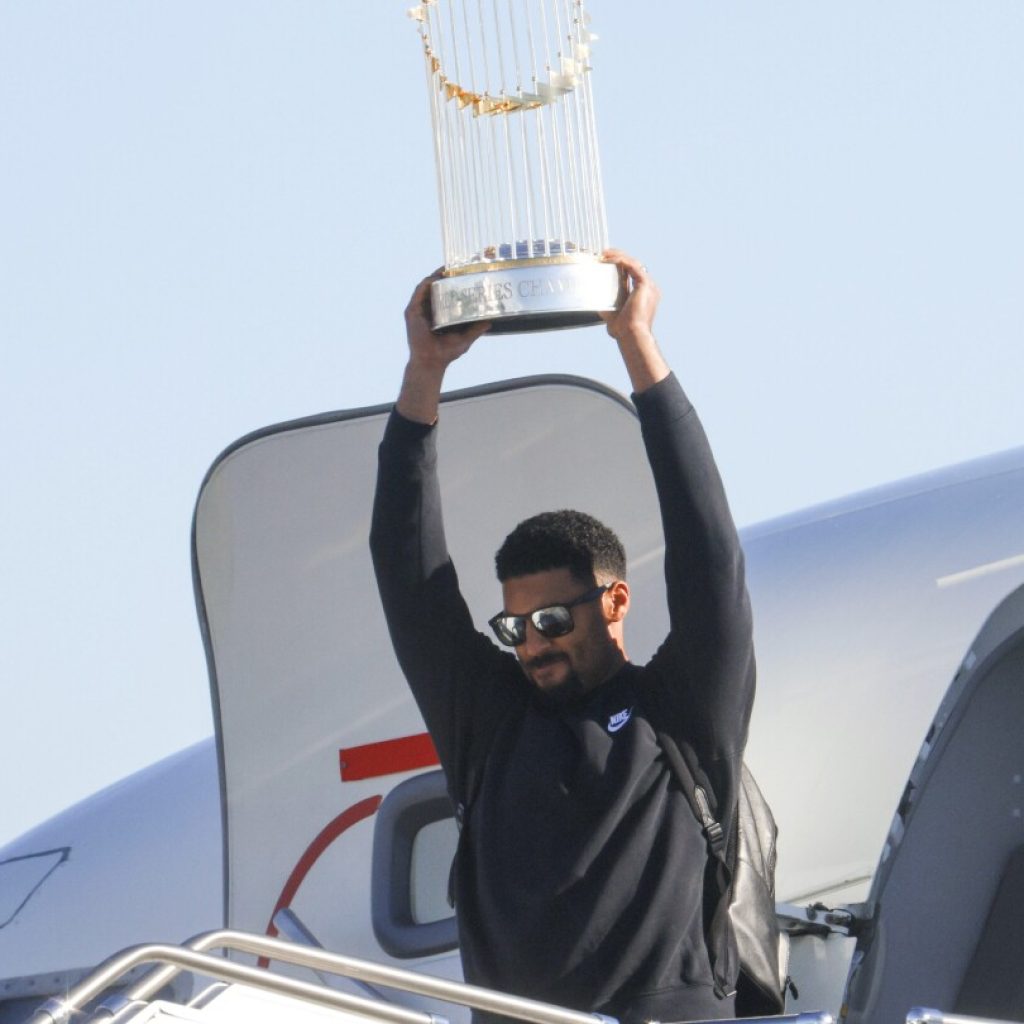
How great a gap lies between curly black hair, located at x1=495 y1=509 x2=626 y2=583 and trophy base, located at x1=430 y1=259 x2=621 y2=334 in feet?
1.57

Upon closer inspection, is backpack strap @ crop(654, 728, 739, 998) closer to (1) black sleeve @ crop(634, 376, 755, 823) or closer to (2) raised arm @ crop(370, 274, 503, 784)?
(1) black sleeve @ crop(634, 376, 755, 823)

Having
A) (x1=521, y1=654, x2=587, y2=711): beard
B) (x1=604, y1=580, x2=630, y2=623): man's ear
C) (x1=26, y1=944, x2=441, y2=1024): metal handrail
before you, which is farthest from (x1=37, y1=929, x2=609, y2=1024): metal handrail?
(x1=604, y1=580, x2=630, y2=623): man's ear

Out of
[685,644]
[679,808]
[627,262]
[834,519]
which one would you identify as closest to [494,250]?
[627,262]

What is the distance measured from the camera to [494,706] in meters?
4.03

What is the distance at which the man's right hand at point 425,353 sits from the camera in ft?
13.1

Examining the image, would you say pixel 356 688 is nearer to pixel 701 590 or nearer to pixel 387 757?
pixel 387 757

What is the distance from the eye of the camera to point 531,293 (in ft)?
12.0

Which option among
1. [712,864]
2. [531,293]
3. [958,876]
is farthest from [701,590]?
[958,876]

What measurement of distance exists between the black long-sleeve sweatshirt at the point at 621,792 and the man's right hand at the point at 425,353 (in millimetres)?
391

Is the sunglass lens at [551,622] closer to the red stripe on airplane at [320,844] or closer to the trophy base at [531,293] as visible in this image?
the trophy base at [531,293]

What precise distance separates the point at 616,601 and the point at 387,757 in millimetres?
1452

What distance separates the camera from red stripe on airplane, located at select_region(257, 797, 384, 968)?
5.38 metres

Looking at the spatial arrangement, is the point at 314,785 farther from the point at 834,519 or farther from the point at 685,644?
the point at 834,519

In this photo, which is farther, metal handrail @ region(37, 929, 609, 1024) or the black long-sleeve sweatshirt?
the black long-sleeve sweatshirt
